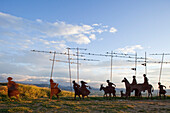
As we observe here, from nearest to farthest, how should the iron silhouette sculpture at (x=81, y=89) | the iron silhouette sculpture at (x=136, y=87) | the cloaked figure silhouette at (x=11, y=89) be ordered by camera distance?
the cloaked figure silhouette at (x=11, y=89) < the iron silhouette sculpture at (x=81, y=89) < the iron silhouette sculpture at (x=136, y=87)

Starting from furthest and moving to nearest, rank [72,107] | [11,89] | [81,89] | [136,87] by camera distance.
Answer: [136,87], [81,89], [11,89], [72,107]

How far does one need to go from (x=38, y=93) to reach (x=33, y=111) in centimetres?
956

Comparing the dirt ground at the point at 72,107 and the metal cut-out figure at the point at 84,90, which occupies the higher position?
the metal cut-out figure at the point at 84,90

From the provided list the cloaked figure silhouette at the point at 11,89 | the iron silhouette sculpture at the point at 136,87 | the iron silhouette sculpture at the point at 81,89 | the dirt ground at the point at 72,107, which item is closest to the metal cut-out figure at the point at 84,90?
the iron silhouette sculpture at the point at 81,89

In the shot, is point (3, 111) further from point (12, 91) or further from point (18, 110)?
point (12, 91)

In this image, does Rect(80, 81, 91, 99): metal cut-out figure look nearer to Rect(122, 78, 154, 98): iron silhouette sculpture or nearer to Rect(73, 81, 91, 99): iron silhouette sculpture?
Rect(73, 81, 91, 99): iron silhouette sculpture

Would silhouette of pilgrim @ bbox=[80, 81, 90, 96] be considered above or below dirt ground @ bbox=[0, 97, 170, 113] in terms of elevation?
above

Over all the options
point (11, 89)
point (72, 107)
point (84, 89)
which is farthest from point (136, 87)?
point (11, 89)

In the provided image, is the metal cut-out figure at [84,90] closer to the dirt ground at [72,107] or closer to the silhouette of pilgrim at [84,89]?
the silhouette of pilgrim at [84,89]

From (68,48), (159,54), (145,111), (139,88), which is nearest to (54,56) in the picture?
(68,48)

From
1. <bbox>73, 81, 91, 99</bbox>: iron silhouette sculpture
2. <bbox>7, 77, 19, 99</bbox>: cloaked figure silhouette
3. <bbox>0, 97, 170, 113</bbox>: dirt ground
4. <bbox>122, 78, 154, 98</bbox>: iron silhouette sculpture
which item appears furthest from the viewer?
<bbox>122, 78, 154, 98</bbox>: iron silhouette sculpture

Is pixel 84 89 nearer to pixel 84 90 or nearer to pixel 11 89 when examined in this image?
pixel 84 90

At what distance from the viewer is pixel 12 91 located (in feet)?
39.8

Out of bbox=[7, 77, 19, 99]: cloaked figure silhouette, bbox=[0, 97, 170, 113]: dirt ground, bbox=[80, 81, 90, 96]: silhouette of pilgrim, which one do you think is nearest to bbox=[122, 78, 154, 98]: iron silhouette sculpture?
bbox=[80, 81, 90, 96]: silhouette of pilgrim
